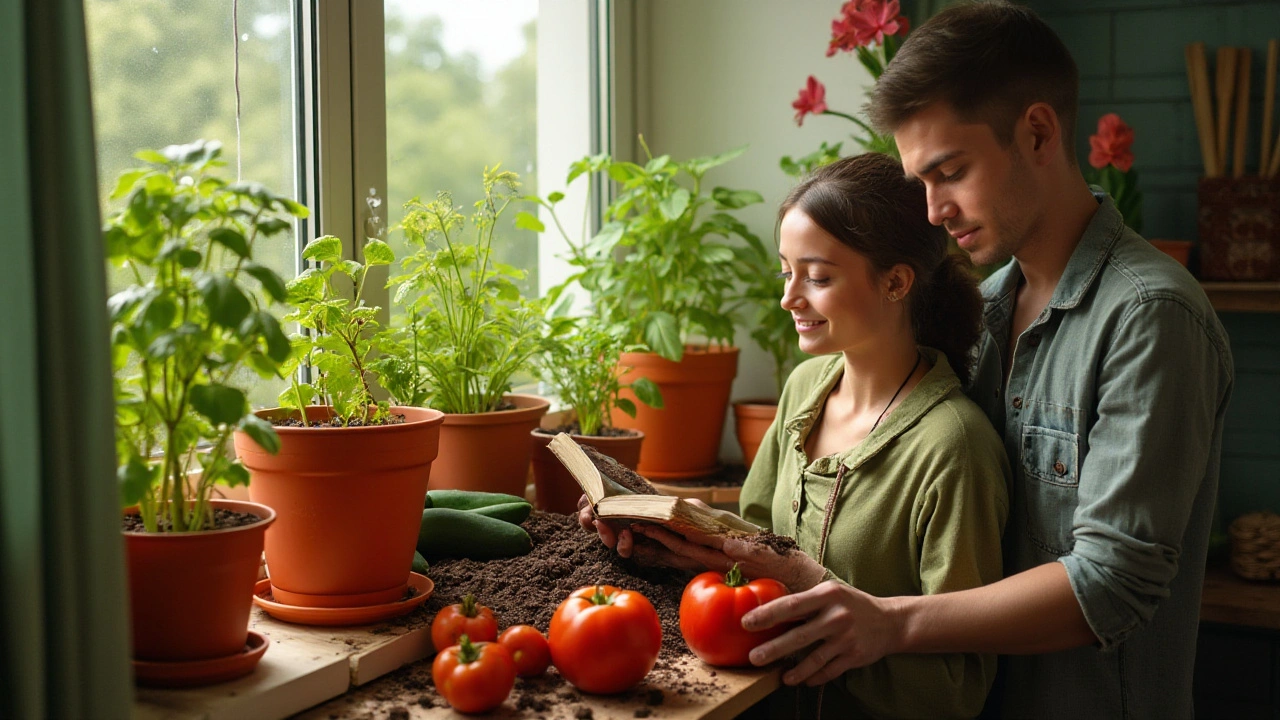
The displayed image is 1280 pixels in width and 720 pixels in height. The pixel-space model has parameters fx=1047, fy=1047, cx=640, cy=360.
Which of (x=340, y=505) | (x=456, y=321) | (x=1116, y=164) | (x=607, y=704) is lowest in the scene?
(x=607, y=704)

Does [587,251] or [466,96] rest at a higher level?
[466,96]

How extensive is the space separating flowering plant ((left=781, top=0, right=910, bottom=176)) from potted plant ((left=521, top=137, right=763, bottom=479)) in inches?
7.1

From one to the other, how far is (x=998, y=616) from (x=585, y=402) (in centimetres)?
100

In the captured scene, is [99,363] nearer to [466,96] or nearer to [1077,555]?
[1077,555]

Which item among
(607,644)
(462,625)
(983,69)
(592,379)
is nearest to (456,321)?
(592,379)

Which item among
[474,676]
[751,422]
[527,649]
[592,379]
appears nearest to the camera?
[474,676]

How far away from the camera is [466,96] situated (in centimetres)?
226

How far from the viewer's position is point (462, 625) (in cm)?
126

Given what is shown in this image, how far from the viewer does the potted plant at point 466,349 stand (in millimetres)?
1736

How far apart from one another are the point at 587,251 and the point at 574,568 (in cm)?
126

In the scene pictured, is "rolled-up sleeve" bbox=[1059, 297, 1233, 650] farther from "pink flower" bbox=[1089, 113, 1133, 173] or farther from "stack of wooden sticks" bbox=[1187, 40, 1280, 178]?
"stack of wooden sticks" bbox=[1187, 40, 1280, 178]

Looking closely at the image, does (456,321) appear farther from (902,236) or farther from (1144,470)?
(1144,470)

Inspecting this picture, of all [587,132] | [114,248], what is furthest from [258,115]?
[587,132]

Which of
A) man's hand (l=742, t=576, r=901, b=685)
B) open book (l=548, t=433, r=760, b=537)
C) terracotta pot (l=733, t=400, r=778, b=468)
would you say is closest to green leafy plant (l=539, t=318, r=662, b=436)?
terracotta pot (l=733, t=400, r=778, b=468)
